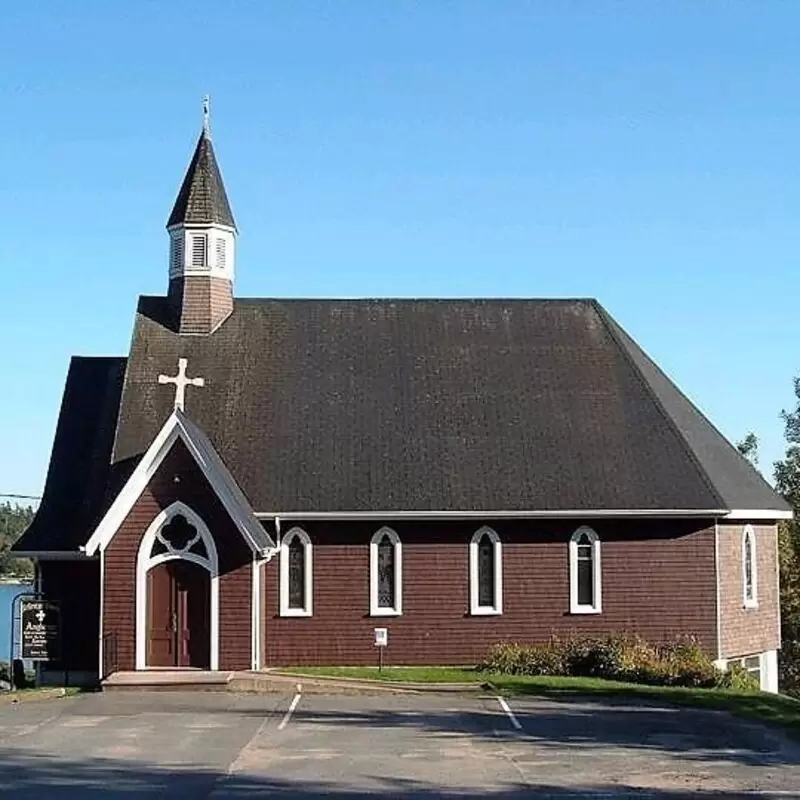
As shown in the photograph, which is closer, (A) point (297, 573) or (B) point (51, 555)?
(B) point (51, 555)

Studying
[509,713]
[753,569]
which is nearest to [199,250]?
[753,569]

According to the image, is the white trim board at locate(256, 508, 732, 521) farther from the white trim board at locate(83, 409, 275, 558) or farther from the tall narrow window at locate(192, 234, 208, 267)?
the tall narrow window at locate(192, 234, 208, 267)

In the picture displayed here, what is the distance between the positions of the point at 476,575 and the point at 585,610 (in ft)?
8.95

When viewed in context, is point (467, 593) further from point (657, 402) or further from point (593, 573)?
point (657, 402)

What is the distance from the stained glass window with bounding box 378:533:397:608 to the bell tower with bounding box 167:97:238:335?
8108 mm

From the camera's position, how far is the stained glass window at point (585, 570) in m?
34.1

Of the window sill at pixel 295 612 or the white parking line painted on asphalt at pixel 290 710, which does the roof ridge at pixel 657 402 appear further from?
the white parking line painted on asphalt at pixel 290 710

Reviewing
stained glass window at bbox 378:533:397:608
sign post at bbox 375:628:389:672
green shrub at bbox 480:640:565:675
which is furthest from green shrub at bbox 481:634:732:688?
stained glass window at bbox 378:533:397:608

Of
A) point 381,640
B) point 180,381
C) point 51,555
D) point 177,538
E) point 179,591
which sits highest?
point 180,381

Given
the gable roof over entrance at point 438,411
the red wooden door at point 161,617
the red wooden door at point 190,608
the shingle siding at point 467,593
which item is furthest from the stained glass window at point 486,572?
the red wooden door at point 161,617

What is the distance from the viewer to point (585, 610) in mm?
33969

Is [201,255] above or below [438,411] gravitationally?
above

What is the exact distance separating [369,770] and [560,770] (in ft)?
7.84

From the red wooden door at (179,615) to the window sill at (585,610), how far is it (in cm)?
861
